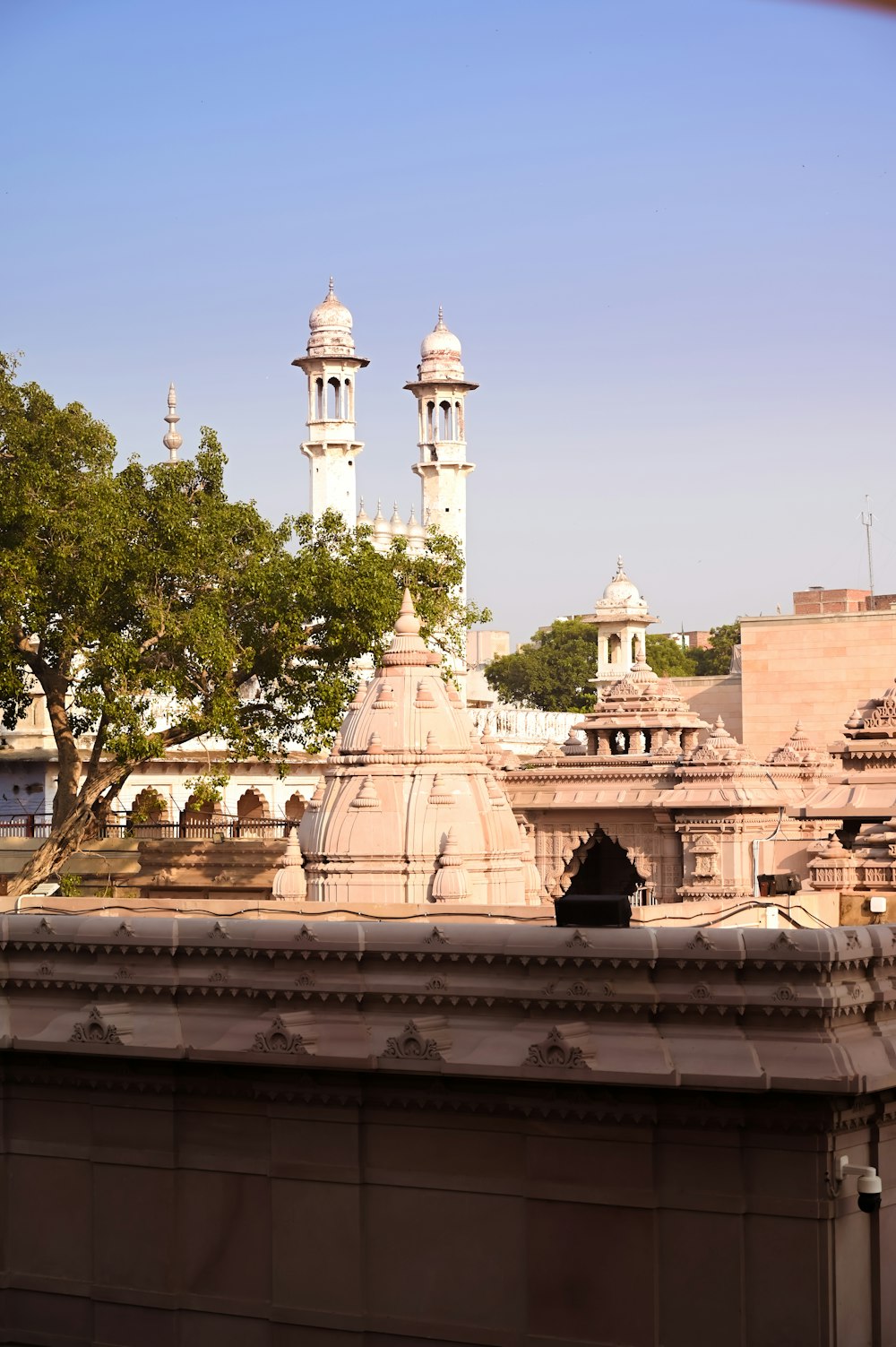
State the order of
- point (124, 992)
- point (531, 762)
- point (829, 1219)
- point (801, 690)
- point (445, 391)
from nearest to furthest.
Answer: point (829, 1219)
point (124, 992)
point (531, 762)
point (801, 690)
point (445, 391)

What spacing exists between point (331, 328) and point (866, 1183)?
58.9 metres

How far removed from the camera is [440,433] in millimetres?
73000

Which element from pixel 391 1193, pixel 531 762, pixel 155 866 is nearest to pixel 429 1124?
pixel 391 1193

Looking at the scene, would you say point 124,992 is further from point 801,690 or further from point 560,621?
point 560,621

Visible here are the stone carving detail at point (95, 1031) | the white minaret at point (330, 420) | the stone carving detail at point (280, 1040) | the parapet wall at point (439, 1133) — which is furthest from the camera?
the white minaret at point (330, 420)

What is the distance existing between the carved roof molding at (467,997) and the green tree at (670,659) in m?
89.4

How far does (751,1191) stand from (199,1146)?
14.1 feet

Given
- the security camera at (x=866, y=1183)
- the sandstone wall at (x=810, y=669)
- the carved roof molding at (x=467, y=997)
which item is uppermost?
the sandstone wall at (x=810, y=669)

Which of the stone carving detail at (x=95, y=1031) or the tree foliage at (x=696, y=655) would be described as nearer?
the stone carving detail at (x=95, y=1031)

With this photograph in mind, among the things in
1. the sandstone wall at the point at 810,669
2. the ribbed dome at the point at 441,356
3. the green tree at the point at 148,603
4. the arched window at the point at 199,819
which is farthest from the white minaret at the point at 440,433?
the green tree at the point at 148,603

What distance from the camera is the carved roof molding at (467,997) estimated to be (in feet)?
43.4

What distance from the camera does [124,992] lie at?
15.6 meters

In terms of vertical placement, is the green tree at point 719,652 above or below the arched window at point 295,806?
above

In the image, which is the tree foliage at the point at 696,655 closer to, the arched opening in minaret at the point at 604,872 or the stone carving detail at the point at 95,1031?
the arched opening in minaret at the point at 604,872
